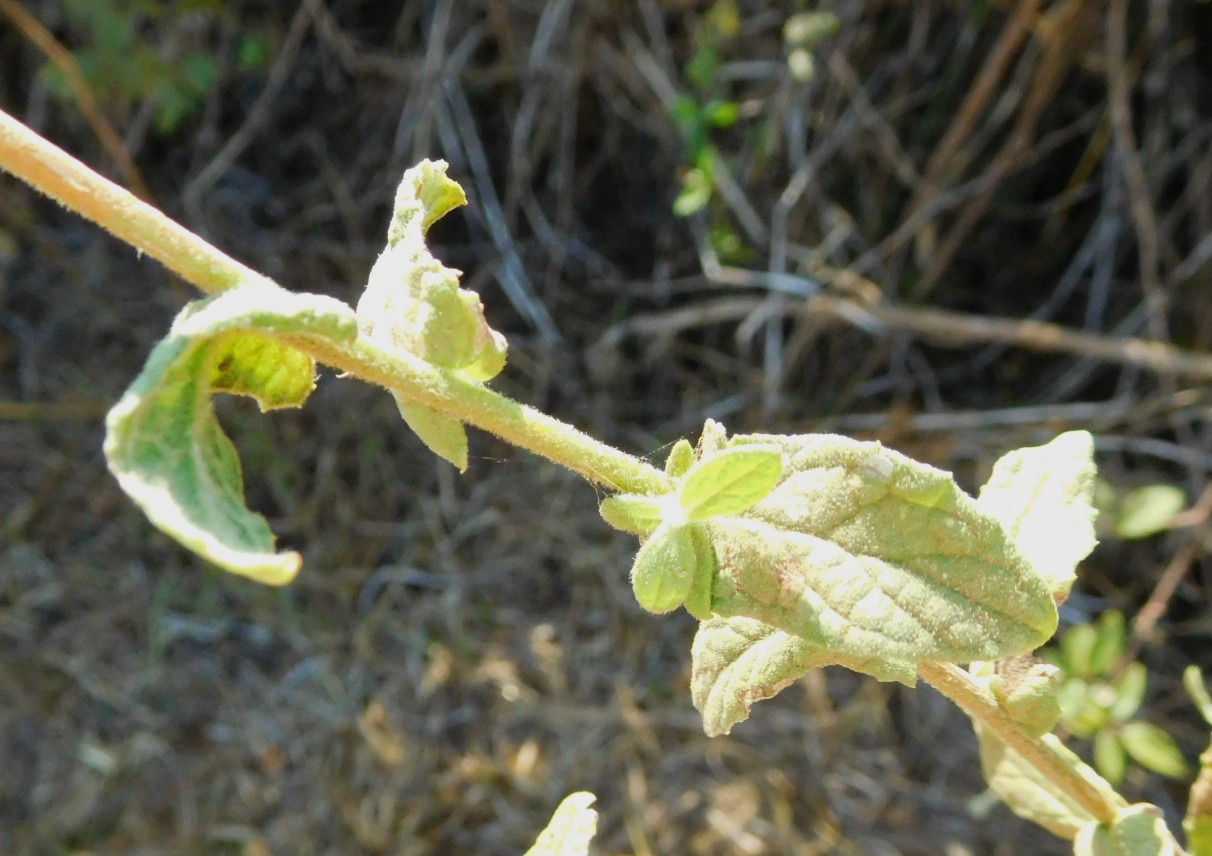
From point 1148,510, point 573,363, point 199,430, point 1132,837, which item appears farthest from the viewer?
point 573,363

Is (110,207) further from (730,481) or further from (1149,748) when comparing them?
(1149,748)

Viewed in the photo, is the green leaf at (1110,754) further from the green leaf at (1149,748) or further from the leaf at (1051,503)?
the leaf at (1051,503)

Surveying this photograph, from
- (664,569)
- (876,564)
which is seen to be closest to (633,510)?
(664,569)

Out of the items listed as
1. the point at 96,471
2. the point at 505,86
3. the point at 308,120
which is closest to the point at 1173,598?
the point at 505,86

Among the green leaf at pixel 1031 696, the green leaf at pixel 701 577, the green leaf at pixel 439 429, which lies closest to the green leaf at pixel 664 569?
the green leaf at pixel 701 577

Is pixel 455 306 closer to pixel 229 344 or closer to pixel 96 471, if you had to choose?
pixel 229 344

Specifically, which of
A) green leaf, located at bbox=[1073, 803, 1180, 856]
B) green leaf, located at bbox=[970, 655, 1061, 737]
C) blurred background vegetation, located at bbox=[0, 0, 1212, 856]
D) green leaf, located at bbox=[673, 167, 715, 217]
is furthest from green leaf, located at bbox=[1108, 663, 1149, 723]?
green leaf, located at bbox=[673, 167, 715, 217]

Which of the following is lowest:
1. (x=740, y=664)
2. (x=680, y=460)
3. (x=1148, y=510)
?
(x=1148, y=510)

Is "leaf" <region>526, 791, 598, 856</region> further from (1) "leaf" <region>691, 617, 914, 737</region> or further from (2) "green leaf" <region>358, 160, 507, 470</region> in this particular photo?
(2) "green leaf" <region>358, 160, 507, 470</region>
